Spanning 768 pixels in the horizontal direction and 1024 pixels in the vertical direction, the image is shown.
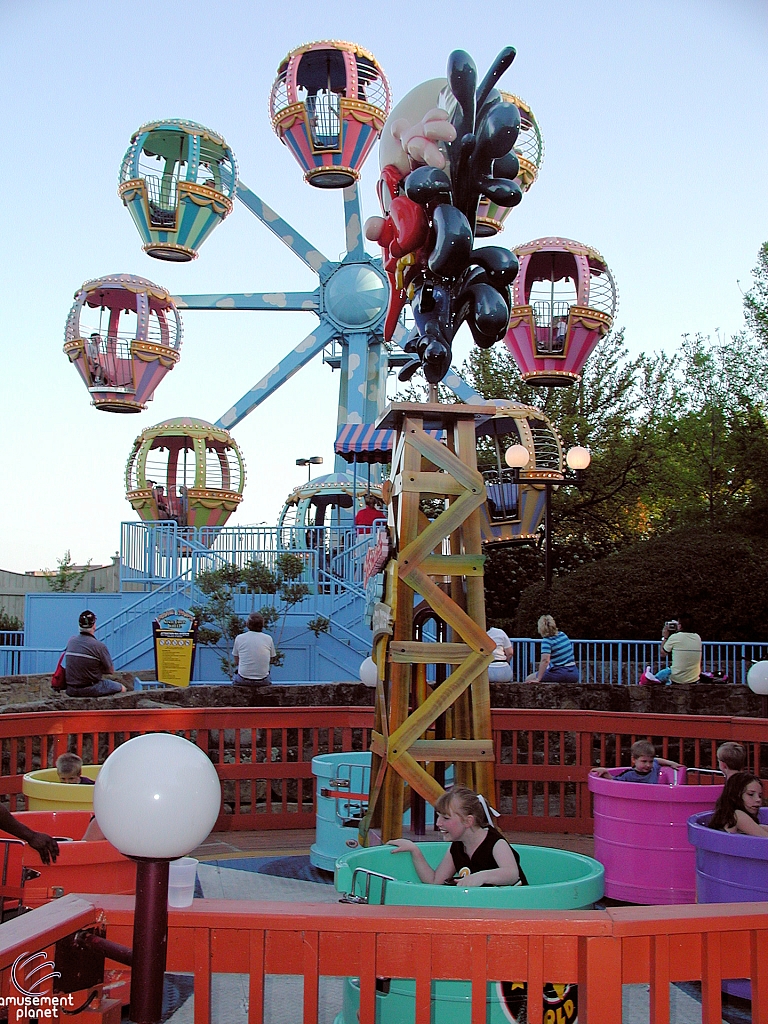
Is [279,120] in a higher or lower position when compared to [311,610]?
higher

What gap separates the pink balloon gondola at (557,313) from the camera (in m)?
21.4

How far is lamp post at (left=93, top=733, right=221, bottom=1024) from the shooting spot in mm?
2711

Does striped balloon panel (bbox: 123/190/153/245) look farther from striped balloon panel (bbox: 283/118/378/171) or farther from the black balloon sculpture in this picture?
the black balloon sculpture

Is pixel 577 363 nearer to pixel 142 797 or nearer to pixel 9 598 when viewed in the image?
pixel 142 797

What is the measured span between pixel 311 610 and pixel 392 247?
13469 mm

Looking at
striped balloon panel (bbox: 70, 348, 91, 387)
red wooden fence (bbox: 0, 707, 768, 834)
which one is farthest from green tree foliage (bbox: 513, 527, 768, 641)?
striped balloon panel (bbox: 70, 348, 91, 387)

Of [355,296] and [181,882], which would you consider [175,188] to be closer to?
[355,296]

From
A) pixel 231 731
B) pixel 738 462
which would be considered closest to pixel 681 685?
pixel 231 731

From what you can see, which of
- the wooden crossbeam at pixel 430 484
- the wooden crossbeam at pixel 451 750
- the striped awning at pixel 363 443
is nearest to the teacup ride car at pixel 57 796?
the wooden crossbeam at pixel 451 750

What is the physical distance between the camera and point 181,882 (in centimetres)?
410

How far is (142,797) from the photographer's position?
2.71m

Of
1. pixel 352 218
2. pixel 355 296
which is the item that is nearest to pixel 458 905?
pixel 355 296

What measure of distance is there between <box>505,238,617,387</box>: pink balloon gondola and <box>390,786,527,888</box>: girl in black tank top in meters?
17.0
